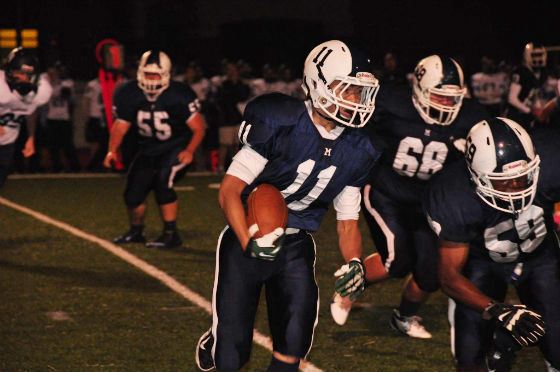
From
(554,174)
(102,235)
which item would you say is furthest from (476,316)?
(102,235)

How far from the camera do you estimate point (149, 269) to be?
7.32 m

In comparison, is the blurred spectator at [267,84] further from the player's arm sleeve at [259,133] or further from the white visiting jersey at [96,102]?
the player's arm sleeve at [259,133]

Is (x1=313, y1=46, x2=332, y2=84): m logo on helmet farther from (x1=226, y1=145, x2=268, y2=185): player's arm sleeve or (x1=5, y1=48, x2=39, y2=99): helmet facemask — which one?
(x1=5, y1=48, x2=39, y2=99): helmet facemask

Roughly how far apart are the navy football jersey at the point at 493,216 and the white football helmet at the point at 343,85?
21.0 inches

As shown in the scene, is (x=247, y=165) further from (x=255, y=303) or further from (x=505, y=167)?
(x=505, y=167)

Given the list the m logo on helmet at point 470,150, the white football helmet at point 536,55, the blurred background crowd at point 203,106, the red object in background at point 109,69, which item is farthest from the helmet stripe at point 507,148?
the red object in background at point 109,69

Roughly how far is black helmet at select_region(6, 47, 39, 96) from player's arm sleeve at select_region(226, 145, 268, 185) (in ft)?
15.9

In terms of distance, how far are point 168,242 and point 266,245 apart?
15.8 ft

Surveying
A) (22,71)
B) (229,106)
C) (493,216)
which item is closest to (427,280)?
(493,216)

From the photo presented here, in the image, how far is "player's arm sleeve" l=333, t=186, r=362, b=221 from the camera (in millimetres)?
4102

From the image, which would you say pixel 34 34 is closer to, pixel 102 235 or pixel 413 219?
pixel 102 235

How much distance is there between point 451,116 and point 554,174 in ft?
4.66

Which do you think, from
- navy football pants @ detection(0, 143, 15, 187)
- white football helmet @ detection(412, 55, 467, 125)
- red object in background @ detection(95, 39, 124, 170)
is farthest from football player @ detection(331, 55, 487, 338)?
red object in background @ detection(95, 39, 124, 170)

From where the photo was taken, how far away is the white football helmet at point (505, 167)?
3865 mm
